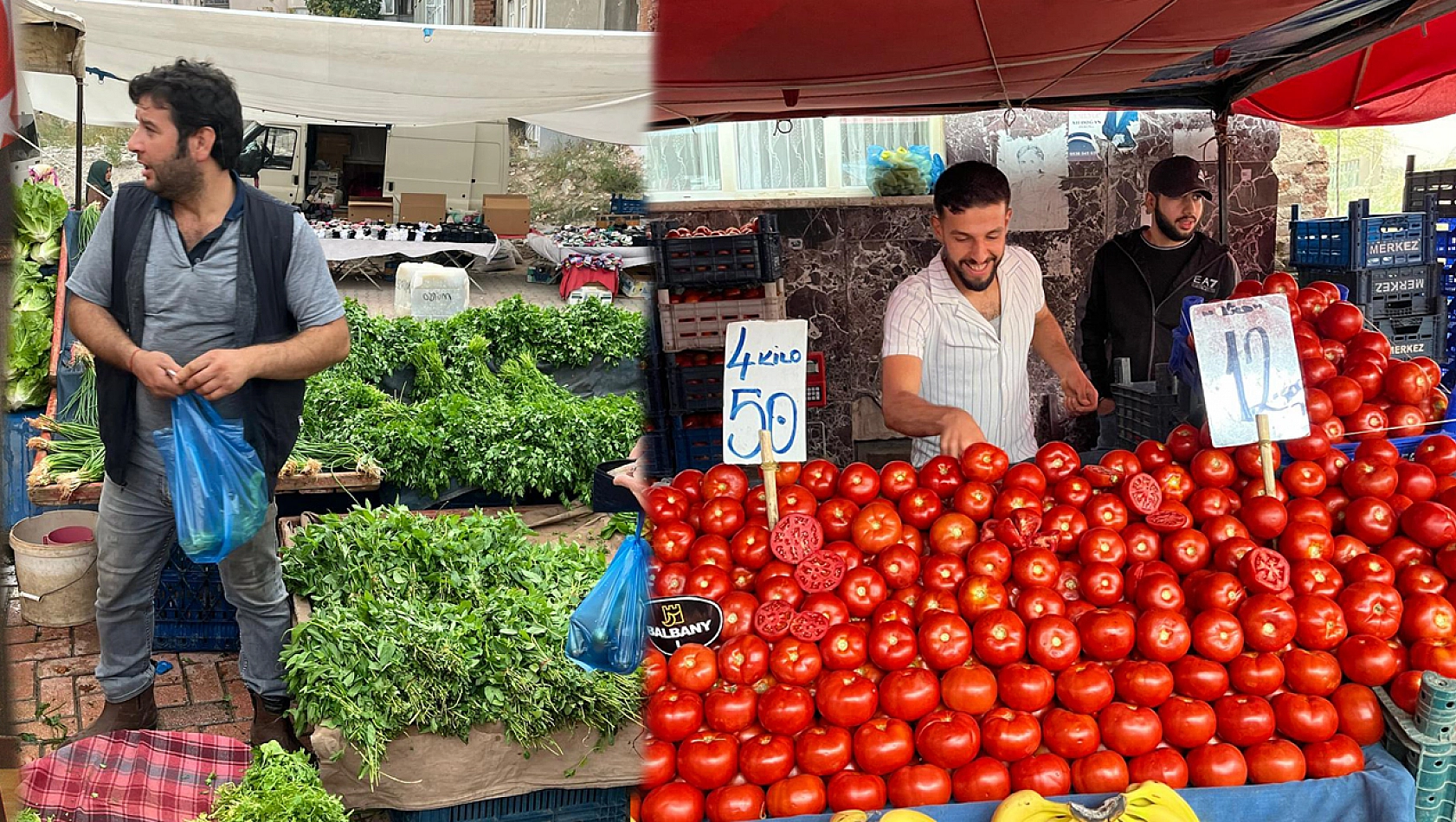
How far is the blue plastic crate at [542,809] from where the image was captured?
7.88 ft

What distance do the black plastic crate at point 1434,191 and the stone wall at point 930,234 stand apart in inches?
38.9

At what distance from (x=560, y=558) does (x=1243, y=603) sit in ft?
5.83

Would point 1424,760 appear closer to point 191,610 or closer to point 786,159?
point 191,610

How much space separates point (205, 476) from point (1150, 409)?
2638 millimetres

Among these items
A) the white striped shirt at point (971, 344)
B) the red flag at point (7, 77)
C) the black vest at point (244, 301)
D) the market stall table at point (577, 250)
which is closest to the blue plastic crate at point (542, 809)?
the black vest at point (244, 301)

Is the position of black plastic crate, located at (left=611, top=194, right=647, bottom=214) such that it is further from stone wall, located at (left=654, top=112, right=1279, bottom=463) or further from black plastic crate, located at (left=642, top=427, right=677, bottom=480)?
black plastic crate, located at (left=642, top=427, right=677, bottom=480)

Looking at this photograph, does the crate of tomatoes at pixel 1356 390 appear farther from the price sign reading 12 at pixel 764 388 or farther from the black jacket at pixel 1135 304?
the black jacket at pixel 1135 304

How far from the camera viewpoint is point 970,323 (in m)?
3.29

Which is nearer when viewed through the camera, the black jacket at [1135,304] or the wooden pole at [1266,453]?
the wooden pole at [1266,453]

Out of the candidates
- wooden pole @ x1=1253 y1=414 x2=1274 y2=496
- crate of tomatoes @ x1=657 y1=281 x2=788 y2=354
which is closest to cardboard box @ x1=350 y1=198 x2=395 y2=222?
crate of tomatoes @ x1=657 y1=281 x2=788 y2=354

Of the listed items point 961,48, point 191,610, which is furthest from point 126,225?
point 961,48

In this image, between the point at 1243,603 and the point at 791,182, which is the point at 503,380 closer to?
the point at 791,182

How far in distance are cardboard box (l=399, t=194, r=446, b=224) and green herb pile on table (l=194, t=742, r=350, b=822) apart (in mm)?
12011

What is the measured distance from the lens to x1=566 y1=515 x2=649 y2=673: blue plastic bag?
208 cm
